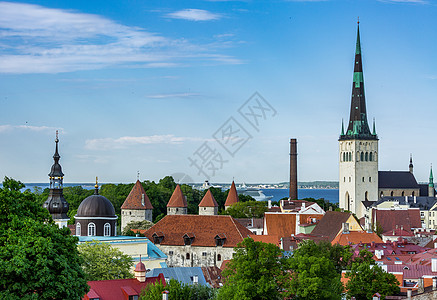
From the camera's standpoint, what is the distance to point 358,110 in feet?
420

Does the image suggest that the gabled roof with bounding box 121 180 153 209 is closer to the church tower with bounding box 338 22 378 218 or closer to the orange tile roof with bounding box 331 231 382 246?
the orange tile roof with bounding box 331 231 382 246

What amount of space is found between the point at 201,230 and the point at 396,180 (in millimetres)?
72453

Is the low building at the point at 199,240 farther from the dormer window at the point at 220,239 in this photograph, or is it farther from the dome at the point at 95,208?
the dome at the point at 95,208

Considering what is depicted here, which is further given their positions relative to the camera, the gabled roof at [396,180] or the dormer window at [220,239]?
the gabled roof at [396,180]

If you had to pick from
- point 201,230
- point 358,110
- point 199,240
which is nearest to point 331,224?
point 201,230

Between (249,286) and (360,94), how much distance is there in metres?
97.6

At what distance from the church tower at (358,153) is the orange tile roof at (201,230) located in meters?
63.6

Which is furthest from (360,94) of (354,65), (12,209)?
(12,209)

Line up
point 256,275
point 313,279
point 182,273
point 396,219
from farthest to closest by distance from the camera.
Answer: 1. point 396,219
2. point 182,273
3. point 256,275
4. point 313,279

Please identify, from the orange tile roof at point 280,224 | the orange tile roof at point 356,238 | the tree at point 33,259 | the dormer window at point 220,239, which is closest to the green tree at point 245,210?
the orange tile roof at point 280,224

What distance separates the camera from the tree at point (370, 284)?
3822cm

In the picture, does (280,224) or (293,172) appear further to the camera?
(293,172)

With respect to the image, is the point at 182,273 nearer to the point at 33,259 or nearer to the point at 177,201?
the point at 33,259

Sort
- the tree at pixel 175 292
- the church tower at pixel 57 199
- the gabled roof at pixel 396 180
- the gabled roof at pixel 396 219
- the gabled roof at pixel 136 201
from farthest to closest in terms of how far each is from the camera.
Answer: the gabled roof at pixel 396 180 < the gabled roof at pixel 396 219 < the gabled roof at pixel 136 201 < the church tower at pixel 57 199 < the tree at pixel 175 292
